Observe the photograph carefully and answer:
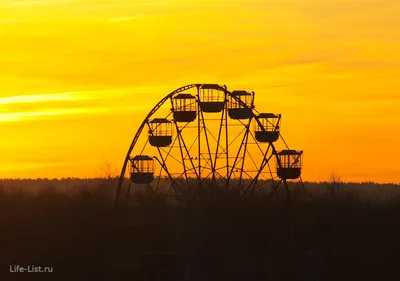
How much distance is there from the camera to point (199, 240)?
7638 cm

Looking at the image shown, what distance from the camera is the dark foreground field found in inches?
2970

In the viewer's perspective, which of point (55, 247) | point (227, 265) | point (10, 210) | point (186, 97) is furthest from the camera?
point (10, 210)

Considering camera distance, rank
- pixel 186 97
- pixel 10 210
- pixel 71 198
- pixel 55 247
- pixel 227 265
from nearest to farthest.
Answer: pixel 227 265, pixel 55 247, pixel 186 97, pixel 10 210, pixel 71 198

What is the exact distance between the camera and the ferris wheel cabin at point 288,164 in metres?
92.0

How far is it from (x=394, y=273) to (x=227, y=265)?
40.5ft

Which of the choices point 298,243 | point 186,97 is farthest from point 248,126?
point 298,243

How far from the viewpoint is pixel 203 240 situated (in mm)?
76500

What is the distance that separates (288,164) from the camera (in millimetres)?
92250

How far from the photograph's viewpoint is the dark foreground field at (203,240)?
247ft

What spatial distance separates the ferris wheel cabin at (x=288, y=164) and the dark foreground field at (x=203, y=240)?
2.41 meters

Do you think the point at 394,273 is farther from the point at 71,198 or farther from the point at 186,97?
the point at 71,198

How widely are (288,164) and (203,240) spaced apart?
17476 mm

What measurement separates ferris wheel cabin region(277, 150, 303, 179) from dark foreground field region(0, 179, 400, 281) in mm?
2406

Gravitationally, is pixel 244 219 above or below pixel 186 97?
below
